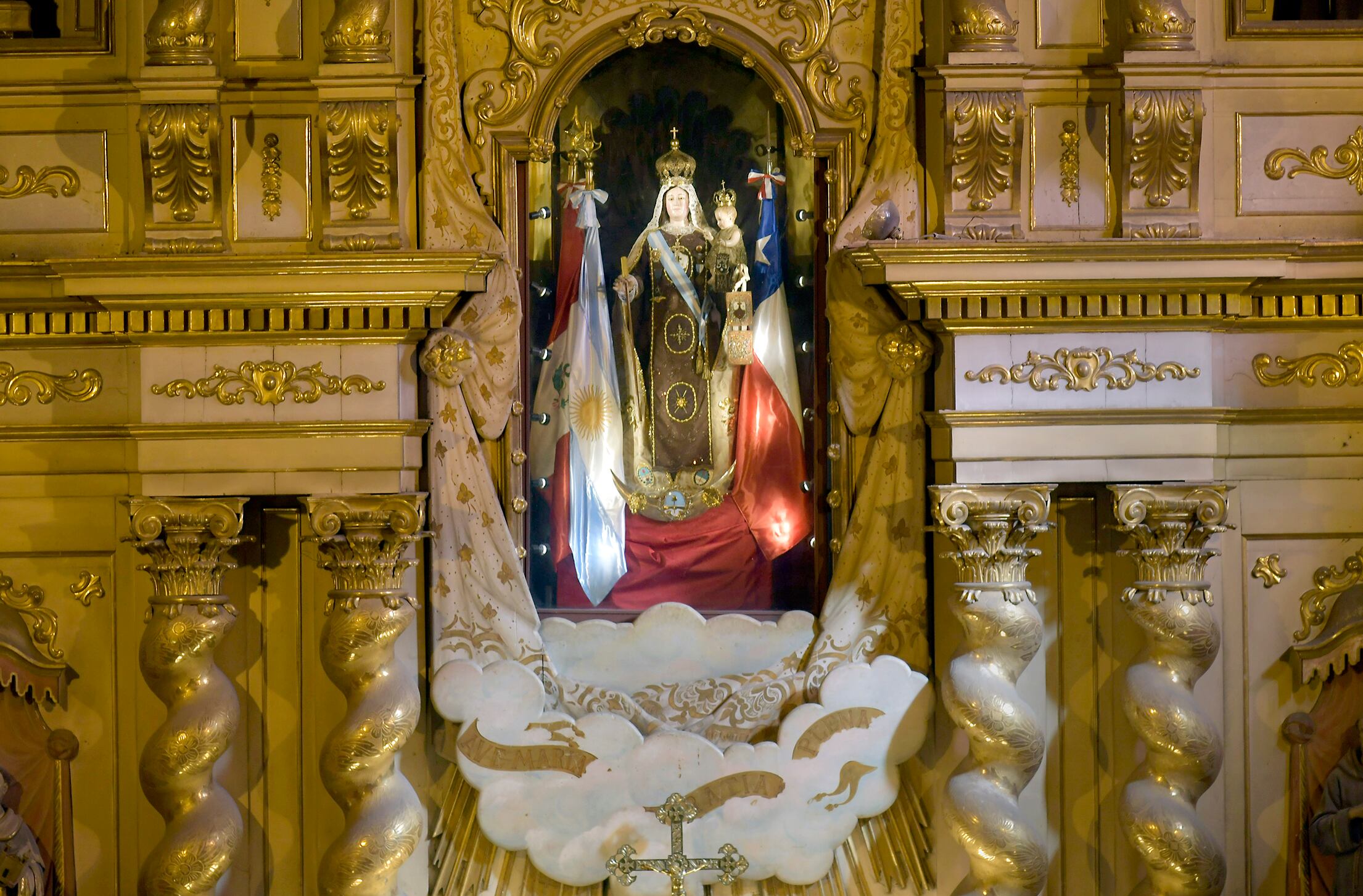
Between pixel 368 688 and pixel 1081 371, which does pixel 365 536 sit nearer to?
pixel 368 688

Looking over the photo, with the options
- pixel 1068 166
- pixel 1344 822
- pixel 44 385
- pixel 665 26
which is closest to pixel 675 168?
pixel 665 26

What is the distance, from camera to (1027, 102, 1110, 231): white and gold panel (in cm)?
526

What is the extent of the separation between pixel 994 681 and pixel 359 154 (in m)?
2.77

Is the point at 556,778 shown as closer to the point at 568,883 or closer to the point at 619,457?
the point at 568,883

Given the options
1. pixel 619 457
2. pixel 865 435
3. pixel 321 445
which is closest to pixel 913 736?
pixel 865 435

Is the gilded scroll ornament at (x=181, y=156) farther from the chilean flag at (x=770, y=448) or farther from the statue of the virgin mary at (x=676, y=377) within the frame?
the chilean flag at (x=770, y=448)

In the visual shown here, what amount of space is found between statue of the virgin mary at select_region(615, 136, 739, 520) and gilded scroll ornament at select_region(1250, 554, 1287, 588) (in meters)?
1.87

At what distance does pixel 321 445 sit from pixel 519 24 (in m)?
1.67

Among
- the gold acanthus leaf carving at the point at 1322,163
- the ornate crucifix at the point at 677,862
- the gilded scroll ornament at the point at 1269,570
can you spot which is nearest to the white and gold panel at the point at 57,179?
the ornate crucifix at the point at 677,862

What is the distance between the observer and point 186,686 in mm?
4977

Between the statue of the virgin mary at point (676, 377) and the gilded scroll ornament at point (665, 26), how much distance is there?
46 centimetres

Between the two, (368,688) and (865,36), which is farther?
(865,36)

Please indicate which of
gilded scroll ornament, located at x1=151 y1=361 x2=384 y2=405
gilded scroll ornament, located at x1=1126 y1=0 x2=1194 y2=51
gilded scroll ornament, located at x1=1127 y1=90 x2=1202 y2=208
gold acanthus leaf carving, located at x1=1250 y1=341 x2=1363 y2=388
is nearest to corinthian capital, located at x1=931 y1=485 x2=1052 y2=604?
gold acanthus leaf carving, located at x1=1250 y1=341 x2=1363 y2=388

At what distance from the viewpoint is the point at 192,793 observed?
4969mm
